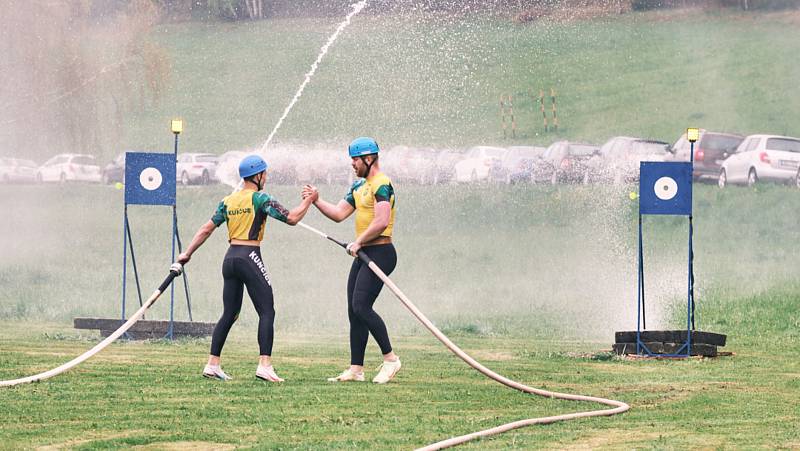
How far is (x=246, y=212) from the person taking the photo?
47.0 ft

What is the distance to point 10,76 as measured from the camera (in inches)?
1508

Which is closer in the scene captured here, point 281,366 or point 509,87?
point 281,366

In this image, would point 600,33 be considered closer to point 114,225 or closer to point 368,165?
point 114,225

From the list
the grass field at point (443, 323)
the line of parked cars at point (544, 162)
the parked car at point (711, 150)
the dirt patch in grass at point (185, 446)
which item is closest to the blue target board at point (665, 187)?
the grass field at point (443, 323)

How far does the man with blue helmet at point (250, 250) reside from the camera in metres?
14.3

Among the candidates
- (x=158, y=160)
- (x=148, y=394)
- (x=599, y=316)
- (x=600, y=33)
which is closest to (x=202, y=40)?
(x=600, y=33)

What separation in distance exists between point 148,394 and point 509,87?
33.4 m

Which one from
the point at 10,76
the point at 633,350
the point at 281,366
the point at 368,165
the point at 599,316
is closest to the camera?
the point at 368,165

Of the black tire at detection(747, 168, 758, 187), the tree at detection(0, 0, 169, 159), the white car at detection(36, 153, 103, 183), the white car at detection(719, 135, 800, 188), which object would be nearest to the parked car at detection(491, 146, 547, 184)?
the white car at detection(719, 135, 800, 188)

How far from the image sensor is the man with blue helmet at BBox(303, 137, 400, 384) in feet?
46.7

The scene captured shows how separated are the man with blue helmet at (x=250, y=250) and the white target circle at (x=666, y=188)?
5832 mm

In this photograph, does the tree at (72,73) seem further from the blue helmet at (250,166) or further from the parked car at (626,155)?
the blue helmet at (250,166)

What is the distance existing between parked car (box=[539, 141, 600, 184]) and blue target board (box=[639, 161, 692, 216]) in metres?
20.8

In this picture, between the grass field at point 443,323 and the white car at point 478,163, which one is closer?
the grass field at point 443,323
